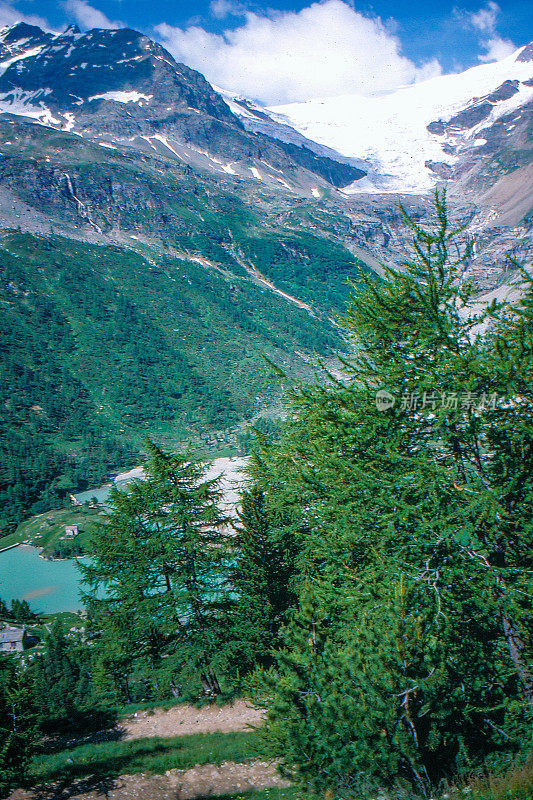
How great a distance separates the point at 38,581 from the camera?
3406 inches

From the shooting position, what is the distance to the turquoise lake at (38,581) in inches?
3098

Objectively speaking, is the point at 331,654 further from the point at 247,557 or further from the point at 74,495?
the point at 74,495

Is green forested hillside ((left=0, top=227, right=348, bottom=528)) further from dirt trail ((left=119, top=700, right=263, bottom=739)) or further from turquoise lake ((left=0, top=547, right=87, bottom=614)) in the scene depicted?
dirt trail ((left=119, top=700, right=263, bottom=739))

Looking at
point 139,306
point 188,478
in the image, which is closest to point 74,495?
point 139,306

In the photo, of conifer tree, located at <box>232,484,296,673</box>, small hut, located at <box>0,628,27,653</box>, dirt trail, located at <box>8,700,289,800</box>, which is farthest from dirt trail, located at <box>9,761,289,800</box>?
small hut, located at <box>0,628,27,653</box>

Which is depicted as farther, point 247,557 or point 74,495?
point 74,495

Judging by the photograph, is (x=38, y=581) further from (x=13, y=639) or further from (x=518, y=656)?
(x=518, y=656)

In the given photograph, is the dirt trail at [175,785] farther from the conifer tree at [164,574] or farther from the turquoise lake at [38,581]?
the turquoise lake at [38,581]

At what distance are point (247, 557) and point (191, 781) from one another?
25.1ft

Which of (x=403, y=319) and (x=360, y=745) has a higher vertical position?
(x=403, y=319)

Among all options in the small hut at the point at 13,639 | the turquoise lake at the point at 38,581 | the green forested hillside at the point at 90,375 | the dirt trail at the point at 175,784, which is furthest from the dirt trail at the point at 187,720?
the green forested hillside at the point at 90,375

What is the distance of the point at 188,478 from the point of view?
56.6 ft

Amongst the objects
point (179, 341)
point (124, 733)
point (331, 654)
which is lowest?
point (124, 733)

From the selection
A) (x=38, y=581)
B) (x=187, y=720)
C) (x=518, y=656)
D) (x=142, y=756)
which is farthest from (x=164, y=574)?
(x=38, y=581)
